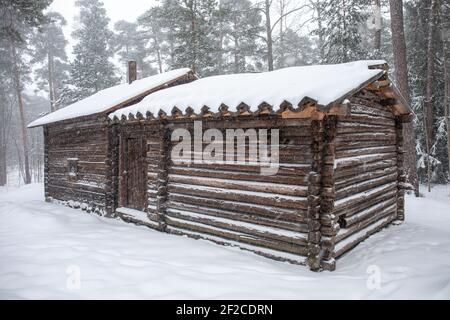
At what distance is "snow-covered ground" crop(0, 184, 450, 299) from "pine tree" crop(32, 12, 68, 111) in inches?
1055

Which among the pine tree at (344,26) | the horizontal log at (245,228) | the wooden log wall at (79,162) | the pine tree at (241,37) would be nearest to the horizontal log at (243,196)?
the horizontal log at (245,228)

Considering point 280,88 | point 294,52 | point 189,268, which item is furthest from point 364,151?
point 294,52

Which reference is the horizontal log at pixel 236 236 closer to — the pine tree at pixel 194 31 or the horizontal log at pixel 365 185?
the horizontal log at pixel 365 185

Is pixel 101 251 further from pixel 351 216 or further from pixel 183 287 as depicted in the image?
pixel 351 216

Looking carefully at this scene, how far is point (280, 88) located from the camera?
6000 mm

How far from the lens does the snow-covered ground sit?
4.58 metres

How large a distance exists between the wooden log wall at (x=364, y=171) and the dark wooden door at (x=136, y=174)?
5.59 metres

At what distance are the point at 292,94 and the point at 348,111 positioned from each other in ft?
3.09

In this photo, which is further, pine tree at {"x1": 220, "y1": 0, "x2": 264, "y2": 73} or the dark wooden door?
pine tree at {"x1": 220, "y1": 0, "x2": 264, "y2": 73}

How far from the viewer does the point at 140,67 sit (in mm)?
32062

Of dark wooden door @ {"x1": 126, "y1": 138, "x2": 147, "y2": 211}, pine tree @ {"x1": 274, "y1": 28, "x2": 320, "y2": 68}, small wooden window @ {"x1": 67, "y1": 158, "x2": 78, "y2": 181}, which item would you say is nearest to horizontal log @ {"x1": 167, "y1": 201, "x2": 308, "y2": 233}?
dark wooden door @ {"x1": 126, "y1": 138, "x2": 147, "y2": 211}

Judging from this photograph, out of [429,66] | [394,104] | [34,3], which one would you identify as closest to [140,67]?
[34,3]

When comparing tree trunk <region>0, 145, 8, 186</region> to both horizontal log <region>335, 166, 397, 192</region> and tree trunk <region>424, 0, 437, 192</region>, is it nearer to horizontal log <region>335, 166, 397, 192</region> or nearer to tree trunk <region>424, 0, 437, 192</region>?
horizontal log <region>335, 166, 397, 192</region>

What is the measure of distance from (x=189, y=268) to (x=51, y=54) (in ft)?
109
